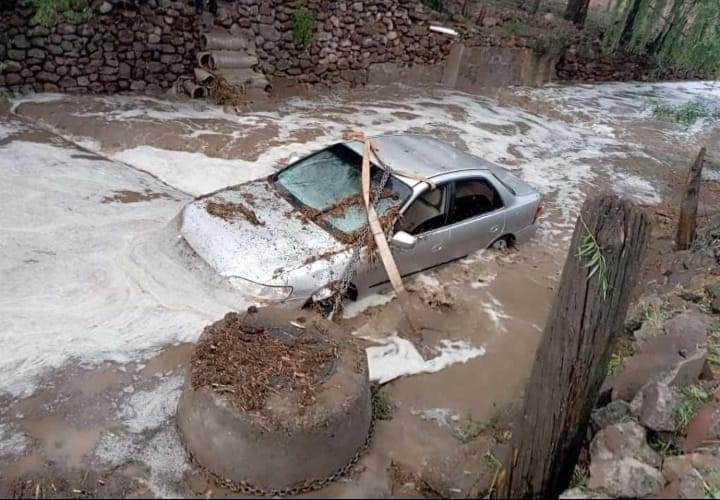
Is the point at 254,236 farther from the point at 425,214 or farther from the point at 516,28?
the point at 516,28

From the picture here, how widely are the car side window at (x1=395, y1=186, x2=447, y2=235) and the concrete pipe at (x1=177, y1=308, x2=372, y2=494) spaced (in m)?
1.94

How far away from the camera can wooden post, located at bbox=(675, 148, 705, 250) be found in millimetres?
8359

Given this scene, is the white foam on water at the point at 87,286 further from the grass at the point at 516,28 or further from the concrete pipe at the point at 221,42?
the grass at the point at 516,28

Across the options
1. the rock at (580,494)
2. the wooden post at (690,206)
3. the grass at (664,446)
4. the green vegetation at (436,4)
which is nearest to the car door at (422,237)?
the grass at (664,446)

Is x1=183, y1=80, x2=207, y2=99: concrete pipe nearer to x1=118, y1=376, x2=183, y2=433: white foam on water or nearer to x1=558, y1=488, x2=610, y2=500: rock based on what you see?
x1=118, y1=376, x2=183, y2=433: white foam on water

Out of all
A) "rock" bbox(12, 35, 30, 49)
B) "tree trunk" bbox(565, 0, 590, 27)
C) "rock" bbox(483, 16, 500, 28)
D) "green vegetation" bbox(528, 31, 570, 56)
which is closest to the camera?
"rock" bbox(12, 35, 30, 49)

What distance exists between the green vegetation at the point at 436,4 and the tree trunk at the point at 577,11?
14.8 feet

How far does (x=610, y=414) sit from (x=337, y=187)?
358 cm

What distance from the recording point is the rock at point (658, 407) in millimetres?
4172

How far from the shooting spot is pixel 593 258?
3436mm

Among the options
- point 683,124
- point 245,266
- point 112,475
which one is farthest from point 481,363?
point 683,124

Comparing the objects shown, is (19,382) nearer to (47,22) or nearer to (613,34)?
(47,22)

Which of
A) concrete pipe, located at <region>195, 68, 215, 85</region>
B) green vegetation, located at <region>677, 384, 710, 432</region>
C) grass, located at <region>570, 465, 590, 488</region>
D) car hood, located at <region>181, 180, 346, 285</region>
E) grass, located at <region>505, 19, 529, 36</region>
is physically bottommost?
concrete pipe, located at <region>195, 68, 215, 85</region>

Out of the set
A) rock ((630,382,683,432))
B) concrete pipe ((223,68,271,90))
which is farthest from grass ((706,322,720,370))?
concrete pipe ((223,68,271,90))
